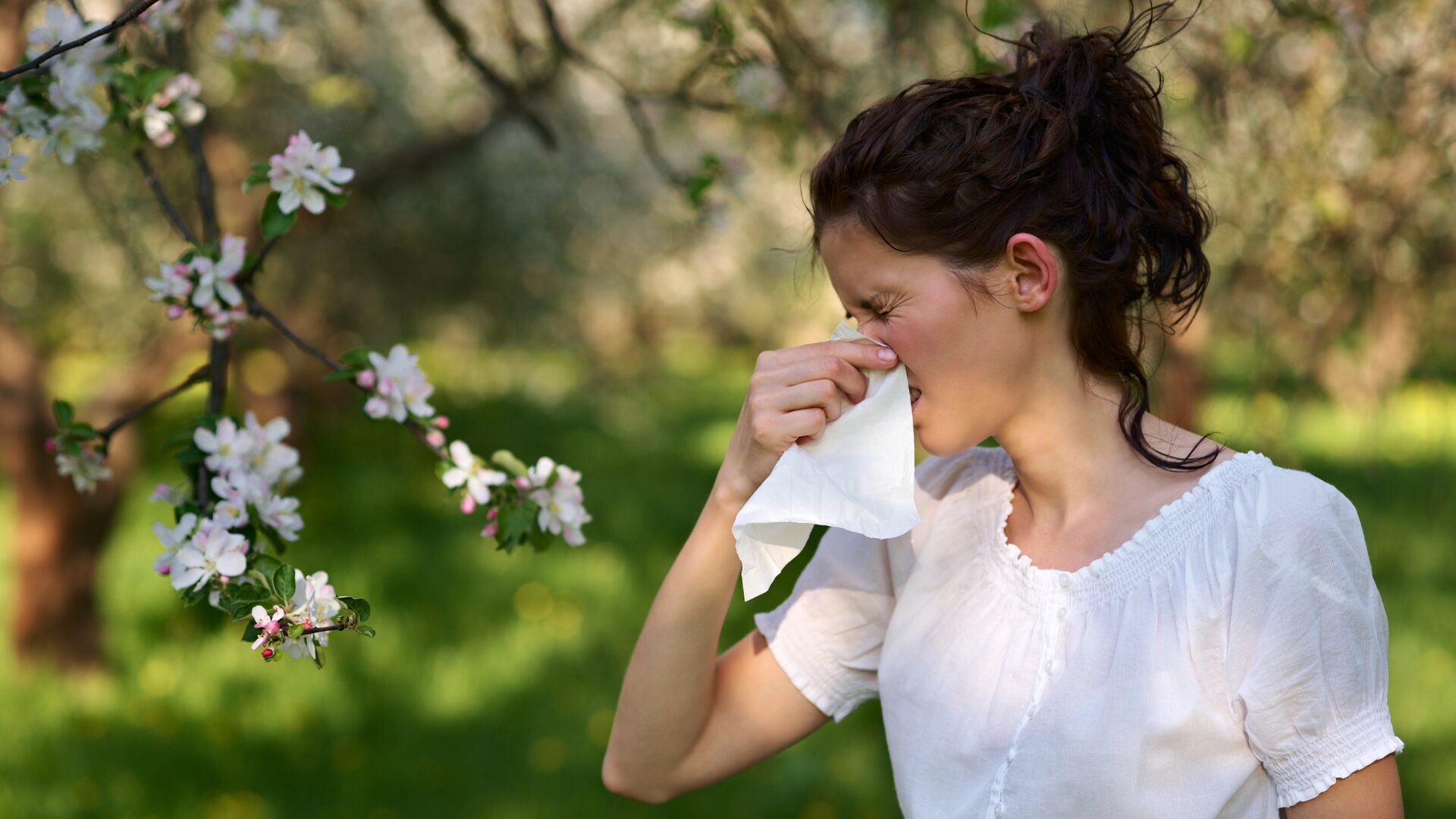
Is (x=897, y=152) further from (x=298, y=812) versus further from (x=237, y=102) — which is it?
(x=237, y=102)

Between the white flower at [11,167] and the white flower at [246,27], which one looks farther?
the white flower at [246,27]

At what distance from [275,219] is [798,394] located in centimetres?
74

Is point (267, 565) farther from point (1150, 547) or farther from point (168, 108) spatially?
point (1150, 547)

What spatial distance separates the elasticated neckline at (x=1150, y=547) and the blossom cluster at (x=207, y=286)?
1.14 metres

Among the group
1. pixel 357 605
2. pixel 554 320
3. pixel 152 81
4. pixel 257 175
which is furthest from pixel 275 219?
pixel 554 320

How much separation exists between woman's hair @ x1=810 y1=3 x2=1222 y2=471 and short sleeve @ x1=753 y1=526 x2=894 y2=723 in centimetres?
42

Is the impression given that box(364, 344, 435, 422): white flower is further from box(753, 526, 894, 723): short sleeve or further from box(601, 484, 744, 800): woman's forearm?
A: box(753, 526, 894, 723): short sleeve

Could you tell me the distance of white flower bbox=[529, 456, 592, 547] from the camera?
1.71 meters

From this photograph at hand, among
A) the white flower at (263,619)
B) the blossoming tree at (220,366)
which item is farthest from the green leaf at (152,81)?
the white flower at (263,619)

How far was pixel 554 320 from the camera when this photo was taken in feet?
22.6

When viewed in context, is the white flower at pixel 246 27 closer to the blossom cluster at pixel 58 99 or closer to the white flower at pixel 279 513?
the blossom cluster at pixel 58 99

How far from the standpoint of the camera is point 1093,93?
150cm

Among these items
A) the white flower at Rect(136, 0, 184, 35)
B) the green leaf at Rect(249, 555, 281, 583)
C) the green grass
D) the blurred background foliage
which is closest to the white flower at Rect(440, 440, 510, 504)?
the green leaf at Rect(249, 555, 281, 583)

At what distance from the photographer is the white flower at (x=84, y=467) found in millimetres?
1702
